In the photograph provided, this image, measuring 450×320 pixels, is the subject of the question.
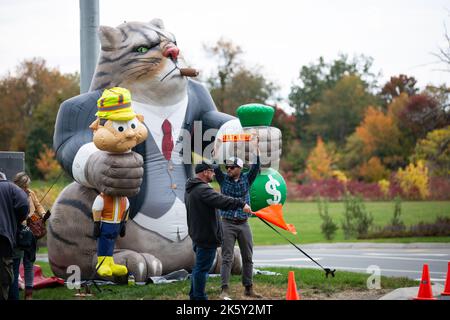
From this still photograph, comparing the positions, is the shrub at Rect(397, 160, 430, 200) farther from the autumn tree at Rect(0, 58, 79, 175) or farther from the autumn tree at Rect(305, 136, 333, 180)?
the autumn tree at Rect(0, 58, 79, 175)

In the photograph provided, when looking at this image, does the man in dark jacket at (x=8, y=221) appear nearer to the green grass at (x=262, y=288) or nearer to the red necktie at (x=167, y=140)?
the green grass at (x=262, y=288)

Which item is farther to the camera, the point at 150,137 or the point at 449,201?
the point at 449,201

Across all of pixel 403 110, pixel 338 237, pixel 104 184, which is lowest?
pixel 338 237

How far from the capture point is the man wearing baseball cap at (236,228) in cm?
796

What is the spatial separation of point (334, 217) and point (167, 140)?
16.4m

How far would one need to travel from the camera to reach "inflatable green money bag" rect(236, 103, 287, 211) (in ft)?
29.3

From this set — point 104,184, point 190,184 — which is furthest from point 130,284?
point 190,184

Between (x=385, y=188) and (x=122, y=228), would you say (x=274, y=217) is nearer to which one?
(x=122, y=228)

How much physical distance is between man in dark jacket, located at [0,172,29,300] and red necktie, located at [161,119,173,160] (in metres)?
2.26

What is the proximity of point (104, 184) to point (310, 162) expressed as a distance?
33.5m

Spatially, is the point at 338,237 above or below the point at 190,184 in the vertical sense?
below
